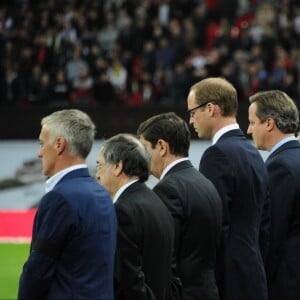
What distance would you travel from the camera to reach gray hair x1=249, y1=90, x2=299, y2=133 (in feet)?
18.4

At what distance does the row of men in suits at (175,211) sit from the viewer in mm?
4188

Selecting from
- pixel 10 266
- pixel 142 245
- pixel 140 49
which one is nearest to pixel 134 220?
pixel 142 245

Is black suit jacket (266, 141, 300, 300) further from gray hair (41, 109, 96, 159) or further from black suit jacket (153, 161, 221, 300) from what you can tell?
gray hair (41, 109, 96, 159)

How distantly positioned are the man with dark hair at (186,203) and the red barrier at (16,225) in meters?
8.40

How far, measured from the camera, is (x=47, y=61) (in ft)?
59.6

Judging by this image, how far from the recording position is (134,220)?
453cm

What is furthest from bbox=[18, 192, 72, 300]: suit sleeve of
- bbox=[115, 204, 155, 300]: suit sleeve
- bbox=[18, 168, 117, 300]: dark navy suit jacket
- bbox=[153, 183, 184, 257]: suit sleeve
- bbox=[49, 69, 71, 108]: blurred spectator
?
bbox=[49, 69, 71, 108]: blurred spectator

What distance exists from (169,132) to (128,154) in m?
0.55

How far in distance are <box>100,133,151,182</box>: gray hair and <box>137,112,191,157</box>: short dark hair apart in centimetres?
46

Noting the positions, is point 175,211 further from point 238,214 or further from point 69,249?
point 69,249

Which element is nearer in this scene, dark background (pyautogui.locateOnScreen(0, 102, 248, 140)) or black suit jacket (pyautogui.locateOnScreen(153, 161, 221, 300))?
black suit jacket (pyautogui.locateOnScreen(153, 161, 221, 300))

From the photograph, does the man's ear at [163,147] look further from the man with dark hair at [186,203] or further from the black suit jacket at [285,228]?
the black suit jacket at [285,228]

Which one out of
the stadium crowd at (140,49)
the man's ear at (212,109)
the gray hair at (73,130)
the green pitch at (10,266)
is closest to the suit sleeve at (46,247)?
the gray hair at (73,130)

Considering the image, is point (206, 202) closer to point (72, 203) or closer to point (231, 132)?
point (231, 132)
